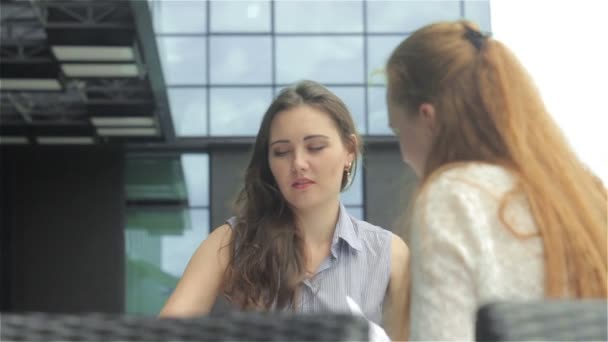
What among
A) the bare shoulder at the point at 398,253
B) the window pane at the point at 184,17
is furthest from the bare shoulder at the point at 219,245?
the window pane at the point at 184,17

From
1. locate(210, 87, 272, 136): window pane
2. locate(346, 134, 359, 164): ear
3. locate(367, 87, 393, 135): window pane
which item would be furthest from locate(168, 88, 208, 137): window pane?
locate(346, 134, 359, 164): ear

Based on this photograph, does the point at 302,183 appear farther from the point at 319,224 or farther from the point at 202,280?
the point at 202,280

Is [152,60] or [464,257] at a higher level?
[152,60]

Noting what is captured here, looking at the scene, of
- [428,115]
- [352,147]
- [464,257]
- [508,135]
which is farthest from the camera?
[352,147]

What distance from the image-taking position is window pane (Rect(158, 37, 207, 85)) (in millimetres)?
19406

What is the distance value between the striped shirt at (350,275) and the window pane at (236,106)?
1626 centimetres

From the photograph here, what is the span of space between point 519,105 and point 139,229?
1863 cm

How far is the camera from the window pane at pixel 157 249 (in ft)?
64.6

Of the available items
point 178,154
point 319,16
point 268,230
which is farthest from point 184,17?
point 268,230

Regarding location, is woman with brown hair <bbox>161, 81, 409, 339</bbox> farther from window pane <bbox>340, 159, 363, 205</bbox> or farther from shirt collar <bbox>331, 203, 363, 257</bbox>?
window pane <bbox>340, 159, 363, 205</bbox>

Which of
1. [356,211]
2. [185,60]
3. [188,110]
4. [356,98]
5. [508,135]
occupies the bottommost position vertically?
[508,135]

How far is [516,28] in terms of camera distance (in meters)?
5.89

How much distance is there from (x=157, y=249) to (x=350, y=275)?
1693 centimetres

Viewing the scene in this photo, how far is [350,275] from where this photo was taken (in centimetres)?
323
